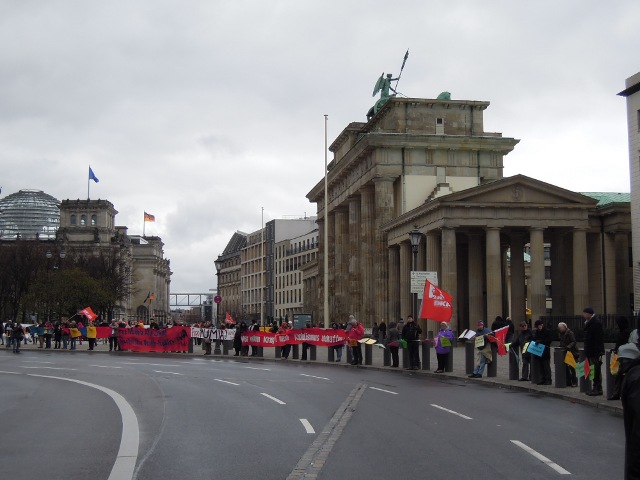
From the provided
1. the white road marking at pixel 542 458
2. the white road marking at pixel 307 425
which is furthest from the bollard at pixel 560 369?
the white road marking at pixel 542 458

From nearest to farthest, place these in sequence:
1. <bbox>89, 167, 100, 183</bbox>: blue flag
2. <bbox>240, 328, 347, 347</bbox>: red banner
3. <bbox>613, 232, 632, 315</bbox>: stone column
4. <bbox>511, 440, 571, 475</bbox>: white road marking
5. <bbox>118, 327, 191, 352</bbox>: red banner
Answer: <bbox>511, 440, 571, 475</bbox>: white road marking < <bbox>240, 328, 347, 347</bbox>: red banner < <bbox>118, 327, 191, 352</bbox>: red banner < <bbox>613, 232, 632, 315</bbox>: stone column < <bbox>89, 167, 100, 183</bbox>: blue flag

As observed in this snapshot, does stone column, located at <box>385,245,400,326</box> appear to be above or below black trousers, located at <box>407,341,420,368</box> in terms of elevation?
above

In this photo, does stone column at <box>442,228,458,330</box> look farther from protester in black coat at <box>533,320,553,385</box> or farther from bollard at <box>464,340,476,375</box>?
protester in black coat at <box>533,320,553,385</box>

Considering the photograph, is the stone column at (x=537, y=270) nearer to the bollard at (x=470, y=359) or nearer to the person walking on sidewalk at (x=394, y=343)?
the person walking on sidewalk at (x=394, y=343)

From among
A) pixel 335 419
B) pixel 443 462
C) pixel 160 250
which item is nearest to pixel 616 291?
pixel 335 419

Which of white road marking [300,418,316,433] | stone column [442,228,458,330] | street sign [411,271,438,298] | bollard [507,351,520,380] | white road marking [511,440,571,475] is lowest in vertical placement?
white road marking [511,440,571,475]

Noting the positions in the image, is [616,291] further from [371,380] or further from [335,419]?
[335,419]

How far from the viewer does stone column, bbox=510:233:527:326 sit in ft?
184

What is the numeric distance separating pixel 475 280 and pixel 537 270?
596 cm

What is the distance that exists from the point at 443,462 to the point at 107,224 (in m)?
147

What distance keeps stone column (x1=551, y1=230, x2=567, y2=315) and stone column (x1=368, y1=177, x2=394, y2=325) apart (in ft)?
48.0

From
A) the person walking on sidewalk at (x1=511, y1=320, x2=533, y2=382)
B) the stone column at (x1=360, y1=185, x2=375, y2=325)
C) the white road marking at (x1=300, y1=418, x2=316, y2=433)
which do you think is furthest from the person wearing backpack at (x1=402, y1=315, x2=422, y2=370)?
the stone column at (x1=360, y1=185, x2=375, y2=325)

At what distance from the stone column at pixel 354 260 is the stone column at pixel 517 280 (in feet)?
63.5

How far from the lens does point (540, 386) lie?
22.1m
